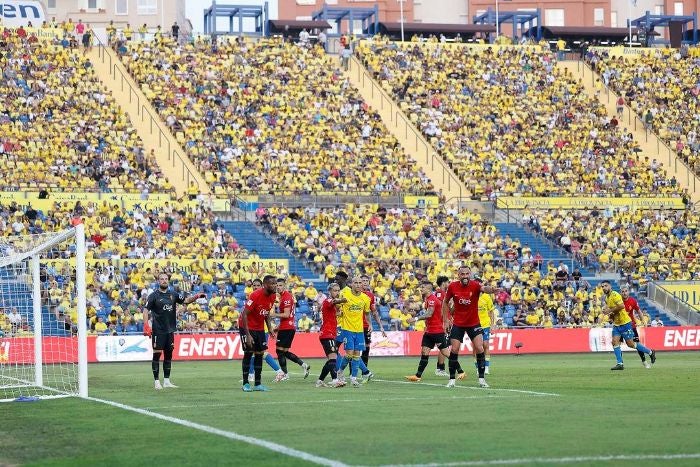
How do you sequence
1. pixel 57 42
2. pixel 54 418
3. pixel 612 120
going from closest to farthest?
pixel 54 418 → pixel 57 42 → pixel 612 120

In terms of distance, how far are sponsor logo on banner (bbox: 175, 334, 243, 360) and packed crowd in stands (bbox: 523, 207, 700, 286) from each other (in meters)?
18.1

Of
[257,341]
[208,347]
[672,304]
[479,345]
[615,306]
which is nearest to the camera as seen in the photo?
[479,345]

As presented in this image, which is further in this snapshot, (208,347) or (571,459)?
(208,347)

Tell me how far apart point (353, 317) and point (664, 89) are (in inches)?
2032

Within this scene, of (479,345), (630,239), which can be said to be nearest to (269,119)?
(630,239)

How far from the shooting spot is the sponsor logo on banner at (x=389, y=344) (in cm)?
4341

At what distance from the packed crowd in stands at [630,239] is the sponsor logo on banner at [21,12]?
27510 millimetres

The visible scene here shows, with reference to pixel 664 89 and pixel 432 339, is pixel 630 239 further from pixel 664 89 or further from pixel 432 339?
pixel 432 339

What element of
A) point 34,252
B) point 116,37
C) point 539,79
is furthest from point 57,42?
point 34,252

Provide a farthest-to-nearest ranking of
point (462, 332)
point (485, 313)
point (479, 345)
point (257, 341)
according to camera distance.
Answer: point (485, 313) < point (257, 341) < point (462, 332) < point (479, 345)

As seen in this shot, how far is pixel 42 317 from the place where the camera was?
35.1 metres

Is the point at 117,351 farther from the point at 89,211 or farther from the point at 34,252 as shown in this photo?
the point at 34,252

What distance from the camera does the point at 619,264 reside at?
54.2 metres

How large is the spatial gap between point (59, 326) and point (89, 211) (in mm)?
12959
